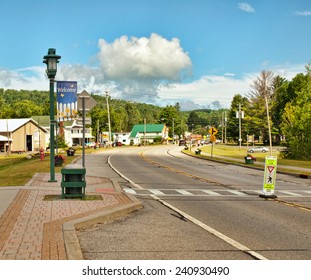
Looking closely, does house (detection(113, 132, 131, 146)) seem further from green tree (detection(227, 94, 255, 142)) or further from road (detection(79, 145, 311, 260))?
road (detection(79, 145, 311, 260))

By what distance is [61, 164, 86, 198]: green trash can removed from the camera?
13055 millimetres

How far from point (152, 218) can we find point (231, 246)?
11.1 ft

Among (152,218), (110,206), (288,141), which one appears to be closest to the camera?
(152,218)

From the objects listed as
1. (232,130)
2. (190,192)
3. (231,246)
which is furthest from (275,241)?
(232,130)

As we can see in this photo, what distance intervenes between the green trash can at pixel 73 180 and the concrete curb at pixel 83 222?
159 centimetres

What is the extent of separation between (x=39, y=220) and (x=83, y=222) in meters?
0.99

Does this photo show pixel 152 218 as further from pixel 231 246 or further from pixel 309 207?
pixel 309 207

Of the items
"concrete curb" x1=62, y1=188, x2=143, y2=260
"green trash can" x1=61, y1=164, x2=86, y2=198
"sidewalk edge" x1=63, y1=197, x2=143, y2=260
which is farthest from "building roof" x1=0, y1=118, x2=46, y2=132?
"sidewalk edge" x1=63, y1=197, x2=143, y2=260

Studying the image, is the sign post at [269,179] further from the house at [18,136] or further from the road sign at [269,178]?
the house at [18,136]

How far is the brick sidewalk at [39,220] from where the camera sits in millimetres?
6828

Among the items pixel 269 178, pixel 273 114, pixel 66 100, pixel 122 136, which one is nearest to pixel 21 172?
pixel 66 100

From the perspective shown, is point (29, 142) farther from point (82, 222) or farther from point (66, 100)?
point (82, 222)
